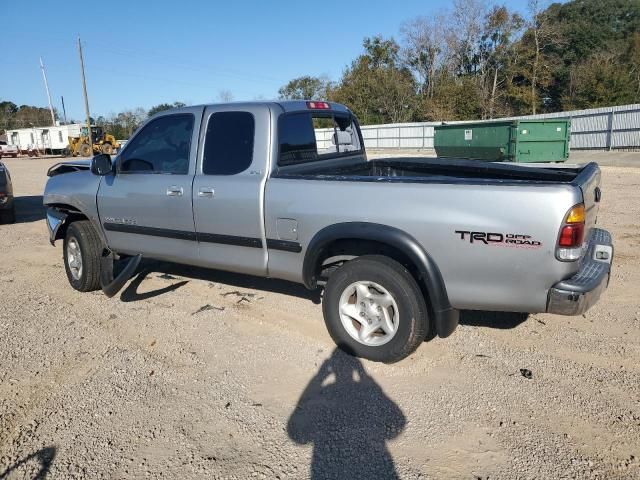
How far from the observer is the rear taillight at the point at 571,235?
2.88 metres

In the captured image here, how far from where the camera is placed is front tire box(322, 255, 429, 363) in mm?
3424

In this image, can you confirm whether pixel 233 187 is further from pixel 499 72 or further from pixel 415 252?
pixel 499 72

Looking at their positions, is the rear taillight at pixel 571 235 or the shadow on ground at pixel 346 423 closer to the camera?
the shadow on ground at pixel 346 423

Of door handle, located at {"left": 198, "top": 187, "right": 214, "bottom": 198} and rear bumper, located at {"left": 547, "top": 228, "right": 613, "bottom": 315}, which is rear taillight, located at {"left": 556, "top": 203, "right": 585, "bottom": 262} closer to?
rear bumper, located at {"left": 547, "top": 228, "right": 613, "bottom": 315}

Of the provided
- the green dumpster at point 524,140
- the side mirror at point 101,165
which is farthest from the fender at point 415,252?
the green dumpster at point 524,140

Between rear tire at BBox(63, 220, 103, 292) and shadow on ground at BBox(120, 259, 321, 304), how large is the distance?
14.9 inches

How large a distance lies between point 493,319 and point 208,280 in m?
3.10

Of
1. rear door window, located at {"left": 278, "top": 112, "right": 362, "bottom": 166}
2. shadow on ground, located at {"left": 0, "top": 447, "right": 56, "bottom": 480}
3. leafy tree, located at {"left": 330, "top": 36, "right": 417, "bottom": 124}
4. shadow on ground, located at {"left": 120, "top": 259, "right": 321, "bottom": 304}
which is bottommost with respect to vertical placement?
shadow on ground, located at {"left": 0, "top": 447, "right": 56, "bottom": 480}

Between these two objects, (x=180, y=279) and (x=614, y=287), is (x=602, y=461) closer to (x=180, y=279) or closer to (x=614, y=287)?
(x=614, y=287)

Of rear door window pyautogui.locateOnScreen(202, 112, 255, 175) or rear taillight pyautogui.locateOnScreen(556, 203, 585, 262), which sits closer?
rear taillight pyautogui.locateOnScreen(556, 203, 585, 262)

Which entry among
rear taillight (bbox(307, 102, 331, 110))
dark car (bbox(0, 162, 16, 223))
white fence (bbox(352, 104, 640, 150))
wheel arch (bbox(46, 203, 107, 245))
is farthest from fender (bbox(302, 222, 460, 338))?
white fence (bbox(352, 104, 640, 150))

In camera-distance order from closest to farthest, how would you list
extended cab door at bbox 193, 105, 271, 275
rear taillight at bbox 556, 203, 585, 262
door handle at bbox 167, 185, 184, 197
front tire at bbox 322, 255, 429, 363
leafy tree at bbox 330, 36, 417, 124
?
rear taillight at bbox 556, 203, 585, 262
front tire at bbox 322, 255, 429, 363
extended cab door at bbox 193, 105, 271, 275
door handle at bbox 167, 185, 184, 197
leafy tree at bbox 330, 36, 417, 124

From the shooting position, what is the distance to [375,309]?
362cm

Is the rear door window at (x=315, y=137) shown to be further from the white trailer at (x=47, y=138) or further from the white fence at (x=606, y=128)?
the white trailer at (x=47, y=138)
